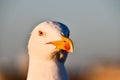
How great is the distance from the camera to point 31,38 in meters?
5.99

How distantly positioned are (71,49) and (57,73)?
0.97 ft

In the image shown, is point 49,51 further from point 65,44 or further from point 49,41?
point 65,44

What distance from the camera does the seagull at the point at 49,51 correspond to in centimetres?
574

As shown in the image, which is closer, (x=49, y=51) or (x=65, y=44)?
(x=65, y=44)

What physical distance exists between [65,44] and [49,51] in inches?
9.1

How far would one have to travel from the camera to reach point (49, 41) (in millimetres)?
5840

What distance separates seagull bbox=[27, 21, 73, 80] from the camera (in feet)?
18.8

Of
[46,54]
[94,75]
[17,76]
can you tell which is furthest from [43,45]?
[94,75]

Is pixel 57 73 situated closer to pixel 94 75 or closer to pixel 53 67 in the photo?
pixel 53 67

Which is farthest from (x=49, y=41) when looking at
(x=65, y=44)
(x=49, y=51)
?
(x=65, y=44)

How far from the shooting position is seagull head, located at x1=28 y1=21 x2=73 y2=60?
5723 millimetres

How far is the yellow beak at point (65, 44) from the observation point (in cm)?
564

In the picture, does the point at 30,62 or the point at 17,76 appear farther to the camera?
the point at 17,76

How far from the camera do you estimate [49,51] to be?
19.1 feet
